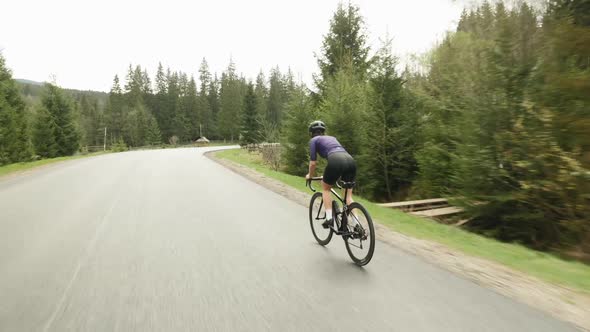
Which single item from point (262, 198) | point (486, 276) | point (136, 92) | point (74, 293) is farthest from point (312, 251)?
point (136, 92)

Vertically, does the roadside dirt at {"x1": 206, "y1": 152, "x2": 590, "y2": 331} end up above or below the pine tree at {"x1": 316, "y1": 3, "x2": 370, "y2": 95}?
below

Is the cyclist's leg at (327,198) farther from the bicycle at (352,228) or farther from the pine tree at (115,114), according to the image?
the pine tree at (115,114)

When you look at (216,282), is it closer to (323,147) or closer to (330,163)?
(330,163)

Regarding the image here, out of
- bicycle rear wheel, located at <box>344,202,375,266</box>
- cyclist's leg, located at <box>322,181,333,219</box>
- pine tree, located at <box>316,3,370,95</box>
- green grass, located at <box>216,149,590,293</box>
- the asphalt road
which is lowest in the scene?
the asphalt road

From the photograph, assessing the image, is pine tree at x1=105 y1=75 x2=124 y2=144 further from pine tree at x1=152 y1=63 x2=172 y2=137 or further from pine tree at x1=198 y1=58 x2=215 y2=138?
pine tree at x1=198 y1=58 x2=215 y2=138

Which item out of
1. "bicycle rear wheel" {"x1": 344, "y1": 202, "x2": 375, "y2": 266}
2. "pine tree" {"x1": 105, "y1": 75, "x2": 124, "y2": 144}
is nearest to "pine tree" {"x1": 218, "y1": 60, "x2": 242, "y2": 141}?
"pine tree" {"x1": 105, "y1": 75, "x2": 124, "y2": 144}

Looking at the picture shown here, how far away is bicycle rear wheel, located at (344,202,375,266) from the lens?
4.70m

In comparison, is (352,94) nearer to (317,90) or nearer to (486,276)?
(317,90)

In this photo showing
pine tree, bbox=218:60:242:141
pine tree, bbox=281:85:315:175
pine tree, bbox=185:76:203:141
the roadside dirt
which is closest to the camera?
the roadside dirt

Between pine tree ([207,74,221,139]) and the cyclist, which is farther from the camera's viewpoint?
pine tree ([207,74,221,139])

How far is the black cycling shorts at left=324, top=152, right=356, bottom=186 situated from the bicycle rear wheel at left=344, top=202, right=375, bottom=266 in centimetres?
46

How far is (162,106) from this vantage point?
90.4 meters

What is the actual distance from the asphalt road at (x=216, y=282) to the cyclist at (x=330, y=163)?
0.85 meters

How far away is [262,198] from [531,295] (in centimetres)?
717
